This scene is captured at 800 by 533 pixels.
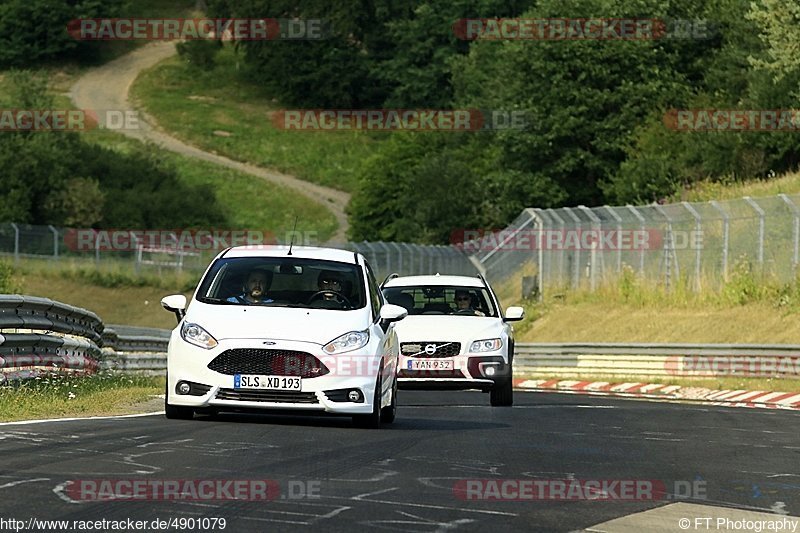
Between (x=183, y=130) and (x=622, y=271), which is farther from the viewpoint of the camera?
(x=183, y=130)

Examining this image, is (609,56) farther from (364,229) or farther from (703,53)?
(364,229)

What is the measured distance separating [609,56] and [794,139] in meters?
15.0

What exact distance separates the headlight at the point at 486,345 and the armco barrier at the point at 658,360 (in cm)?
829

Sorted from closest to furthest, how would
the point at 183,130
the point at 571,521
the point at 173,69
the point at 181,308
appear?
the point at 571,521
the point at 181,308
the point at 183,130
the point at 173,69

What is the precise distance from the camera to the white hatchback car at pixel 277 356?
14.6m

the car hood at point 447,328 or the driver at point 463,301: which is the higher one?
the driver at point 463,301

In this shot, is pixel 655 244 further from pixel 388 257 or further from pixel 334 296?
pixel 334 296

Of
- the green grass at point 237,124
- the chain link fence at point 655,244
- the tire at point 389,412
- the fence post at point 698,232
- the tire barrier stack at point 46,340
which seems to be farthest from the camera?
the green grass at point 237,124

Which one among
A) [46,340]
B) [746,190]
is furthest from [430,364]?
[746,190]

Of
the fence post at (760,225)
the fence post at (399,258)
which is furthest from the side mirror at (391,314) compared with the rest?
the fence post at (399,258)

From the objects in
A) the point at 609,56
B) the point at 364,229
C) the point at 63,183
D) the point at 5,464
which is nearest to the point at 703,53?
the point at 609,56

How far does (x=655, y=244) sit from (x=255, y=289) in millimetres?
24467

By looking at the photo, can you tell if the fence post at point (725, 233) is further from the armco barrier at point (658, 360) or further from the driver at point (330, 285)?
the driver at point (330, 285)

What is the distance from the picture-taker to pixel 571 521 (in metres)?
9.26
